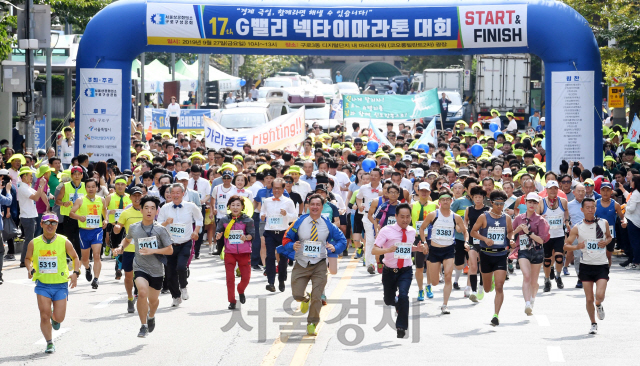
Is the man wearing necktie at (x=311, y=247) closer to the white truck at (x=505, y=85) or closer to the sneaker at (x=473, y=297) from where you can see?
the sneaker at (x=473, y=297)

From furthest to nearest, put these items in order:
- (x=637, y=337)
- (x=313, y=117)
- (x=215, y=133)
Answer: (x=313, y=117)
(x=215, y=133)
(x=637, y=337)

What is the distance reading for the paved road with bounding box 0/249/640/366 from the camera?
991 centimetres

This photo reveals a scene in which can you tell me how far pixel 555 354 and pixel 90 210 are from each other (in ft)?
24.4

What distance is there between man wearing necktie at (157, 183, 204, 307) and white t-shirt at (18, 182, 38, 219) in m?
4.28

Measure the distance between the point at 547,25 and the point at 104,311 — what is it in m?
11.2

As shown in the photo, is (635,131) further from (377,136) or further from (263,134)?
(263,134)

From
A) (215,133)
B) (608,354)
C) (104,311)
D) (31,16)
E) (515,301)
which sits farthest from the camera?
(215,133)

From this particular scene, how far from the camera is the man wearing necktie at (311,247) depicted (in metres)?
11.4

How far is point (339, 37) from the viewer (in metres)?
20.4

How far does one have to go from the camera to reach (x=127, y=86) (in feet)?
68.8

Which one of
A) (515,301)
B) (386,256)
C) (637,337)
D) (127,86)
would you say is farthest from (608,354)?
(127,86)

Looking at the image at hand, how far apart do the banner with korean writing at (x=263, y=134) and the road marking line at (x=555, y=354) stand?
15093mm

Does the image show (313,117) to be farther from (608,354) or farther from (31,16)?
(608,354)

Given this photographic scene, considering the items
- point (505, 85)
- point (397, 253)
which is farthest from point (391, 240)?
point (505, 85)
